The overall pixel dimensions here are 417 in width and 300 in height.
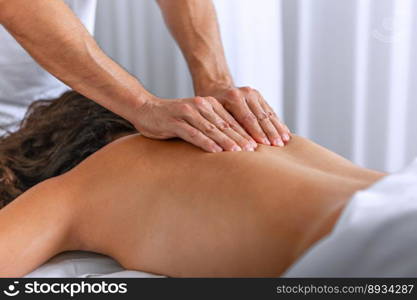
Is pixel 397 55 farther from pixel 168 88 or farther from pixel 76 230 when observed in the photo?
pixel 76 230

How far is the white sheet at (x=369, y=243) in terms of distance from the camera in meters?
0.90

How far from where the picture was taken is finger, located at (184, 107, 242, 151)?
1.36 meters

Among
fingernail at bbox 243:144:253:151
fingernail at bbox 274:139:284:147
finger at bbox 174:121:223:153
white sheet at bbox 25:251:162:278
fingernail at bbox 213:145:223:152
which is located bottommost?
white sheet at bbox 25:251:162:278

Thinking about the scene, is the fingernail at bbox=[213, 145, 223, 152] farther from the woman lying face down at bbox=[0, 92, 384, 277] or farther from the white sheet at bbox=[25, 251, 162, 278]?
the white sheet at bbox=[25, 251, 162, 278]

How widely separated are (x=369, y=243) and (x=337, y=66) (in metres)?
1.29

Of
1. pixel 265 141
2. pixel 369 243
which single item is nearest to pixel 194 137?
pixel 265 141

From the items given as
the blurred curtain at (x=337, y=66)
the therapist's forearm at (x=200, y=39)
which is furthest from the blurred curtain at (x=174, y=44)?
the therapist's forearm at (x=200, y=39)

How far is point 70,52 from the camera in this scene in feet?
5.22

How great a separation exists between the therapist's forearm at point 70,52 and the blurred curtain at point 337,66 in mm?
695

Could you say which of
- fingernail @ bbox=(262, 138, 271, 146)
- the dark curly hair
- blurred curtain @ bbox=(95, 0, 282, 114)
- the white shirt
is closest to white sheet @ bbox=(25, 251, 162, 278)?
the dark curly hair

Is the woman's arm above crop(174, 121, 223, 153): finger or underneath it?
underneath

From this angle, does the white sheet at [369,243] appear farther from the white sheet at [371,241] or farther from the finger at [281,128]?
the finger at [281,128]

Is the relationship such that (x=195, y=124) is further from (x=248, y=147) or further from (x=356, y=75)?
(x=356, y=75)

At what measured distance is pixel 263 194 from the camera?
1.16m
